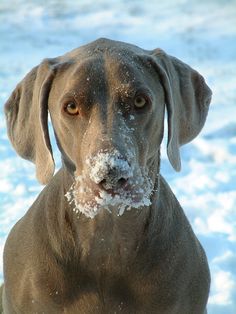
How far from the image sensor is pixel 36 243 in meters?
3.14

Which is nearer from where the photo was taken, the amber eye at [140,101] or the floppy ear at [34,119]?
the amber eye at [140,101]

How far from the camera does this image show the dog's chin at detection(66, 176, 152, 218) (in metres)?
2.55

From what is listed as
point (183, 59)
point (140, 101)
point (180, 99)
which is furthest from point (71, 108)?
point (183, 59)

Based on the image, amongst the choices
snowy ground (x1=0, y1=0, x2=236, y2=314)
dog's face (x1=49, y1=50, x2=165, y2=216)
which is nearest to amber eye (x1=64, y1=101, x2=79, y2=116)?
dog's face (x1=49, y1=50, x2=165, y2=216)

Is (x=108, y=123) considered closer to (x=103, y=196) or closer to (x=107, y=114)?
(x=107, y=114)

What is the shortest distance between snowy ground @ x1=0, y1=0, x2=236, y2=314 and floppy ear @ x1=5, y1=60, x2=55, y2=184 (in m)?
1.68

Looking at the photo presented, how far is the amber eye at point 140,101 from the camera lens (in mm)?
2746

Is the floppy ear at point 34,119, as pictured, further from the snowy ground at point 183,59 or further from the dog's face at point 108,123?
the snowy ground at point 183,59

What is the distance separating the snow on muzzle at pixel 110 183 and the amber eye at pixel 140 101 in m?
0.24

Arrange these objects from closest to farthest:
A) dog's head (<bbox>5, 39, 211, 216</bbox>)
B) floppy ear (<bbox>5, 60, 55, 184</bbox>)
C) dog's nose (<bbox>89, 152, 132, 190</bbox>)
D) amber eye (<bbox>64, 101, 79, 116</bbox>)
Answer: dog's nose (<bbox>89, 152, 132, 190</bbox>), dog's head (<bbox>5, 39, 211, 216</bbox>), amber eye (<bbox>64, 101, 79, 116</bbox>), floppy ear (<bbox>5, 60, 55, 184</bbox>)

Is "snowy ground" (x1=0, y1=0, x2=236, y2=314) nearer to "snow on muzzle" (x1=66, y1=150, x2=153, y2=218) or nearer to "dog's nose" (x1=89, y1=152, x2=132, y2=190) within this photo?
"snow on muzzle" (x1=66, y1=150, x2=153, y2=218)

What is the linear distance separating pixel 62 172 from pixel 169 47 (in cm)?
474

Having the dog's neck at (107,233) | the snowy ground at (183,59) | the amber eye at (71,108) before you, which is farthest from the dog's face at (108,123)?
the snowy ground at (183,59)

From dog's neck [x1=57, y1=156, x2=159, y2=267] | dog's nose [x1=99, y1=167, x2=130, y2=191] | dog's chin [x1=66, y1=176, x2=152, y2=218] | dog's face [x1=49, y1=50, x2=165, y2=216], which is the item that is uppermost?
dog's face [x1=49, y1=50, x2=165, y2=216]
